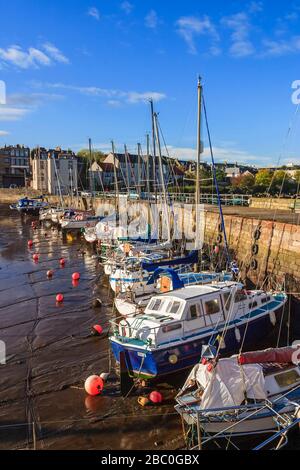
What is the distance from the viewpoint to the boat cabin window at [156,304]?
14.8 meters

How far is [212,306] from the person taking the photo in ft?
47.7

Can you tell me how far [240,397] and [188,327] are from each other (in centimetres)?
359

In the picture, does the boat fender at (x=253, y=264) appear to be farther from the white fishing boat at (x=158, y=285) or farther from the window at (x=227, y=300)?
the window at (x=227, y=300)

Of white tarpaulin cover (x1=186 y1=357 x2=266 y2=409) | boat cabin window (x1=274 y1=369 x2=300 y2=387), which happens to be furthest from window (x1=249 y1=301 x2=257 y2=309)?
white tarpaulin cover (x1=186 y1=357 x2=266 y2=409)

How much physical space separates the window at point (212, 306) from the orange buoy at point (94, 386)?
4284 millimetres

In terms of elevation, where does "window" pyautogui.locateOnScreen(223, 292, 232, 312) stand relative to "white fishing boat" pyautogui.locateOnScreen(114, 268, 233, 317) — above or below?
above

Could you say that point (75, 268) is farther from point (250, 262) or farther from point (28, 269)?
point (250, 262)

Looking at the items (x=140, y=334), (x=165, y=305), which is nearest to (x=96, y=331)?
(x=165, y=305)

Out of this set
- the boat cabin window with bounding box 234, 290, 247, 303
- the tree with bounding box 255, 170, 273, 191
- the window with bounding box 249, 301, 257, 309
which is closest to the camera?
the boat cabin window with bounding box 234, 290, 247, 303

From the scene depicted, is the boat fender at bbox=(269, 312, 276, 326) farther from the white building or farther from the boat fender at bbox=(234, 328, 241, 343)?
the white building

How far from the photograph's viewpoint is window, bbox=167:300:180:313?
555 inches

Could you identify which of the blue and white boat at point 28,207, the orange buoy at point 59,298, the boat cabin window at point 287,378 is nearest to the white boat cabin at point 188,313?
the boat cabin window at point 287,378

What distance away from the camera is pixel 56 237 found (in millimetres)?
51312

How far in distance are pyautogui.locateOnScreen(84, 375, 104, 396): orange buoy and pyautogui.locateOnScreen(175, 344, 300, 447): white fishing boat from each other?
300cm
